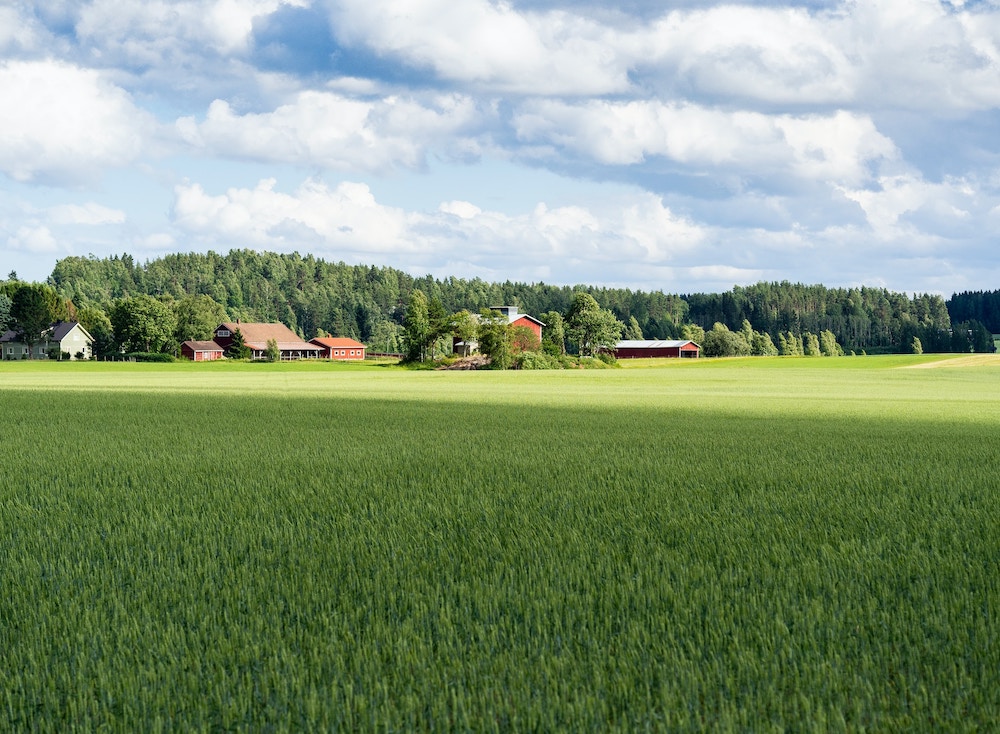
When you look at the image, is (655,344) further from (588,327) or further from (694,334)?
(588,327)

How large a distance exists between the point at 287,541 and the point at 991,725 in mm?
6071

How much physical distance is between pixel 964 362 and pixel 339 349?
10569 centimetres

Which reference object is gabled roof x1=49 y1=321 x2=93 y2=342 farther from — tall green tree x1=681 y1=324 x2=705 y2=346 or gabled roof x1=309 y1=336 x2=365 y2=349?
tall green tree x1=681 y1=324 x2=705 y2=346

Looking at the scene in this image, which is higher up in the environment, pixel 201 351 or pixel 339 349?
pixel 201 351

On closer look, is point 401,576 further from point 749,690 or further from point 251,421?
point 251,421

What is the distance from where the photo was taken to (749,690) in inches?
195

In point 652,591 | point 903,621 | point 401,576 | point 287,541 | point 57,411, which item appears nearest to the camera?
point 903,621

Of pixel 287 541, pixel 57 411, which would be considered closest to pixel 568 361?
pixel 57 411

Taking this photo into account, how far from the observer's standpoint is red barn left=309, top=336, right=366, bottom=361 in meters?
172

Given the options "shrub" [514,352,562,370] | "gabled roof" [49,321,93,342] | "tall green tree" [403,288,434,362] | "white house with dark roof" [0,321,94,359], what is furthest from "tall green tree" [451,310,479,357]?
"gabled roof" [49,321,93,342]

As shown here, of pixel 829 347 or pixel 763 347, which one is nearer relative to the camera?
pixel 763 347

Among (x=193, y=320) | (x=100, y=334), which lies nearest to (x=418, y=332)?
(x=193, y=320)

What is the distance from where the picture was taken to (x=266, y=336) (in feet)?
542

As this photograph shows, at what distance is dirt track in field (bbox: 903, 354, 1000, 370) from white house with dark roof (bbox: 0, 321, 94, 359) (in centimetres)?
11799
